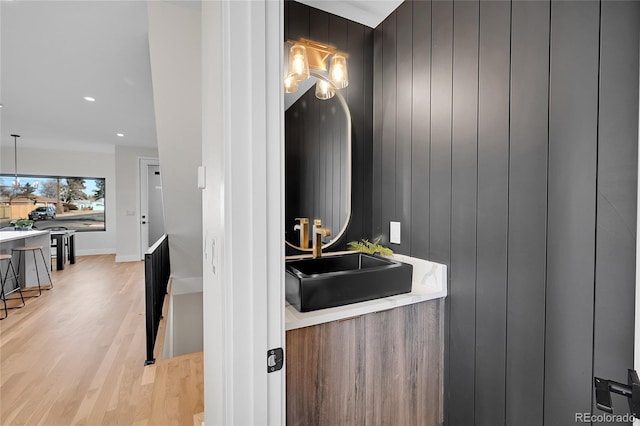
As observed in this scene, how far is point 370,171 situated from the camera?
1684mm

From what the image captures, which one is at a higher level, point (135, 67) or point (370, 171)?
point (135, 67)

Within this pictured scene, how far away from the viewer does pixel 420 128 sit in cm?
139

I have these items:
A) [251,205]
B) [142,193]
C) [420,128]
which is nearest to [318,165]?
[420,128]

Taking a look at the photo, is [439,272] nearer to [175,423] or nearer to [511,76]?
[511,76]

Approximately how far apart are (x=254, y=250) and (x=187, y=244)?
115 inches

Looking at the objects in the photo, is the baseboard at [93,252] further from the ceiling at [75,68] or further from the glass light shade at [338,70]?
the glass light shade at [338,70]

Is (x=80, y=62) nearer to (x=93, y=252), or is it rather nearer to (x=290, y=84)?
(x=290, y=84)

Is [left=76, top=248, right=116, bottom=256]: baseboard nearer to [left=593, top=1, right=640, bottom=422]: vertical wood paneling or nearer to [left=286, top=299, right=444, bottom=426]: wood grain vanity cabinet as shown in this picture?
[left=286, top=299, right=444, bottom=426]: wood grain vanity cabinet

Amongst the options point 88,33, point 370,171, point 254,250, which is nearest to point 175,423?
point 254,250

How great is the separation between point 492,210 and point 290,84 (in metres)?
1.11

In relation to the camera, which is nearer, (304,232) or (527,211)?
(527,211)

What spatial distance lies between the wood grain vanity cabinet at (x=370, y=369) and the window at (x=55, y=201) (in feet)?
26.8

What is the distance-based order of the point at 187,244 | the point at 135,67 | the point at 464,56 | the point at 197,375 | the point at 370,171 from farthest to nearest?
the point at 187,244 < the point at 135,67 < the point at 197,375 < the point at 370,171 < the point at 464,56

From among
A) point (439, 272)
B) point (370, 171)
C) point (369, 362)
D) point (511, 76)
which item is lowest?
point (369, 362)
